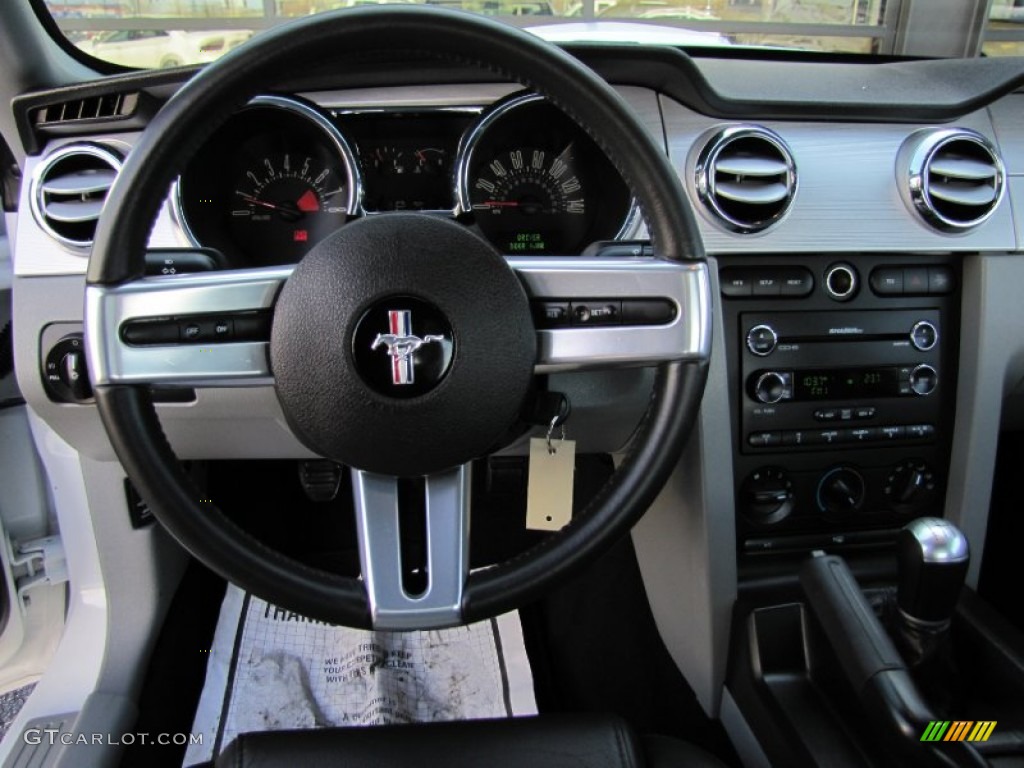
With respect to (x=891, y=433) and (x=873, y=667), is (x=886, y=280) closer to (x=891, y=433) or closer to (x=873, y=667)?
(x=891, y=433)

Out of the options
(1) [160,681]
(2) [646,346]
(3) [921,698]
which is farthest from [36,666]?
(3) [921,698]

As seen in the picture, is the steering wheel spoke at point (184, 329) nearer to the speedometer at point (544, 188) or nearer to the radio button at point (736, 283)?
the speedometer at point (544, 188)

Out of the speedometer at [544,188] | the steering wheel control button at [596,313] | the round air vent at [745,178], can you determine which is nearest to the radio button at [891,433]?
the round air vent at [745,178]

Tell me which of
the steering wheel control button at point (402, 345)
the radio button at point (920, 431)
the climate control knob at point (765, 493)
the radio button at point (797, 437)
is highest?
the steering wheel control button at point (402, 345)

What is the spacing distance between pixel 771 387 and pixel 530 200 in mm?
442

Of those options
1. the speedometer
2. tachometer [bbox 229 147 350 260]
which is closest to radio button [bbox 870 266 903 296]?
the speedometer

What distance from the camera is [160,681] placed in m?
1.33

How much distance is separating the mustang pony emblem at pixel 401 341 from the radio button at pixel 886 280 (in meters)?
0.75

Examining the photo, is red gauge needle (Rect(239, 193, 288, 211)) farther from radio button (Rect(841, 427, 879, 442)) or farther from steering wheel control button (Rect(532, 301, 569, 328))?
radio button (Rect(841, 427, 879, 442))

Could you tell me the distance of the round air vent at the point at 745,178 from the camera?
1087mm

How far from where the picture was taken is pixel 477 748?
909mm

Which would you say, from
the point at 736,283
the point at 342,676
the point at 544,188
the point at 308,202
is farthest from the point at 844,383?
the point at 342,676

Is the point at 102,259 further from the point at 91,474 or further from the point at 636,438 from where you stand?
the point at 91,474

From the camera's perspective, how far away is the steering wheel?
0.71 meters
